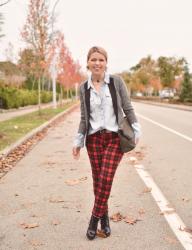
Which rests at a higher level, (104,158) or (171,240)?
(104,158)

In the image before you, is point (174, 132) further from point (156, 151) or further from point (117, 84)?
point (117, 84)

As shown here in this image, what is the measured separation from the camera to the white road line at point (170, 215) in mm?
4379

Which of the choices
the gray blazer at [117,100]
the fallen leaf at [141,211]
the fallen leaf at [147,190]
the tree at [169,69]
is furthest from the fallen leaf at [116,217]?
the tree at [169,69]

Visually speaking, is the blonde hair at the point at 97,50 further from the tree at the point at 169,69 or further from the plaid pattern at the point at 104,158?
the tree at the point at 169,69

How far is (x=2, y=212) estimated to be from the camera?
5.55m

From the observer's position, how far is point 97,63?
4340 mm

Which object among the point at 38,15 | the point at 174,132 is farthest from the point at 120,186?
the point at 38,15

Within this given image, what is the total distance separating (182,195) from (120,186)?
1.06 metres

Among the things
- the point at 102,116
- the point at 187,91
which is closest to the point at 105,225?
the point at 102,116

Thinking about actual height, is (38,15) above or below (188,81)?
above

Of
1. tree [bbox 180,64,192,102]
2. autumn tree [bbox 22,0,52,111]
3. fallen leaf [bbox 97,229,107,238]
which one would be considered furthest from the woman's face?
tree [bbox 180,64,192,102]

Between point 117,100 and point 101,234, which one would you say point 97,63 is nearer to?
point 117,100

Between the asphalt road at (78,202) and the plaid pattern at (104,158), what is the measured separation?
0.38 meters

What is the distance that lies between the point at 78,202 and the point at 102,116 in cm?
190
